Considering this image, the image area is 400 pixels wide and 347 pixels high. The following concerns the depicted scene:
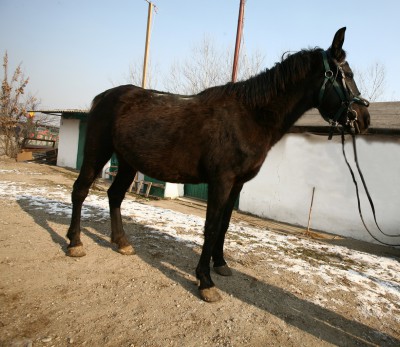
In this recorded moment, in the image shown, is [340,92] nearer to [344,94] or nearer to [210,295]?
[344,94]

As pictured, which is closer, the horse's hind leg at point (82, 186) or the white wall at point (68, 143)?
A: the horse's hind leg at point (82, 186)

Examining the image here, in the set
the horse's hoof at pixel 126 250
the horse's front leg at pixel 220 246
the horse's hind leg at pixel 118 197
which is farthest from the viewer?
the horse's hind leg at pixel 118 197

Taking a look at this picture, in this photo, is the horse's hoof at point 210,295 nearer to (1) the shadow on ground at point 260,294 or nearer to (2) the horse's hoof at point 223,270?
(1) the shadow on ground at point 260,294

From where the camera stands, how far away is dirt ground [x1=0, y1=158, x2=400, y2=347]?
80.4 inches

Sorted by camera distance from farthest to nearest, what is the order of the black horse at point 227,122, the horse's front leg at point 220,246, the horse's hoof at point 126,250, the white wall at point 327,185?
the white wall at point 327,185 < the horse's hoof at point 126,250 < the horse's front leg at point 220,246 < the black horse at point 227,122

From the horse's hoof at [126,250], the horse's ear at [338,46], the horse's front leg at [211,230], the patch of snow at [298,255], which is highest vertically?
the horse's ear at [338,46]

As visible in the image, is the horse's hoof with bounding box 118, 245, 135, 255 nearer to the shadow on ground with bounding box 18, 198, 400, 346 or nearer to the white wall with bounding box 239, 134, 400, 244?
the shadow on ground with bounding box 18, 198, 400, 346

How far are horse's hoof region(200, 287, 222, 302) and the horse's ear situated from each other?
9.15 feet

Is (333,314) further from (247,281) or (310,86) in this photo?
(310,86)

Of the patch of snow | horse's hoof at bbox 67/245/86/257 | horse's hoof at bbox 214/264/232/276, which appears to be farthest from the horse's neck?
horse's hoof at bbox 67/245/86/257

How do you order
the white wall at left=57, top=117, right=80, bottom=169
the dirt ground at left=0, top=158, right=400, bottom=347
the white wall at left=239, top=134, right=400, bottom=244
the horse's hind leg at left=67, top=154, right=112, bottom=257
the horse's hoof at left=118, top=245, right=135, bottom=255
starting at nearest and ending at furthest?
the dirt ground at left=0, top=158, right=400, bottom=347, the horse's hind leg at left=67, top=154, right=112, bottom=257, the horse's hoof at left=118, top=245, right=135, bottom=255, the white wall at left=239, top=134, right=400, bottom=244, the white wall at left=57, top=117, right=80, bottom=169

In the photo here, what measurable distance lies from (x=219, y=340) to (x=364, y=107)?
2680 millimetres

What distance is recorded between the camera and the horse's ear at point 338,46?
2.57m

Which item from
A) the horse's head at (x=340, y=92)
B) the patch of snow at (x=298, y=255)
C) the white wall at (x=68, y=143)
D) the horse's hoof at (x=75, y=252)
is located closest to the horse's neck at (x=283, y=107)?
the horse's head at (x=340, y=92)
